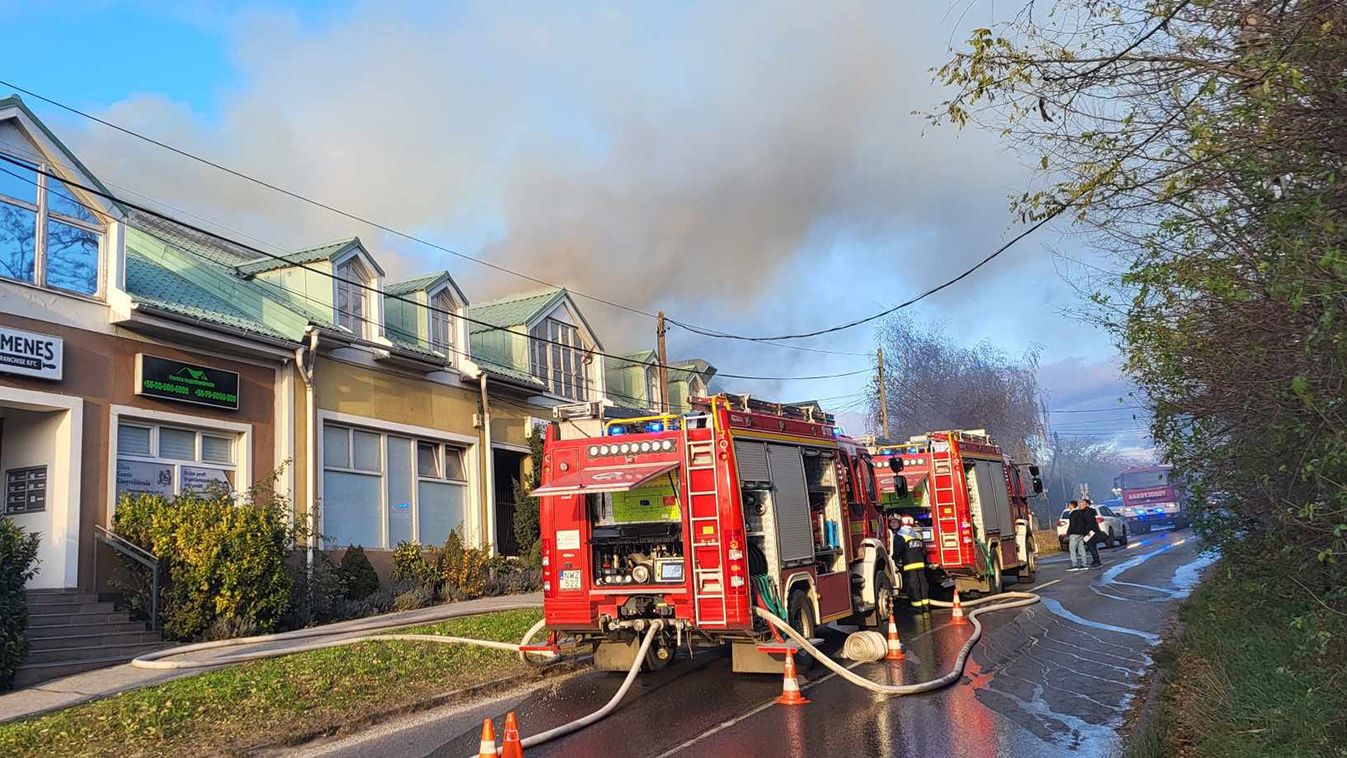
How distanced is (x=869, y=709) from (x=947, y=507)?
8805 mm

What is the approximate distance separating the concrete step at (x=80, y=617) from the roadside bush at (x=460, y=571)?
661cm

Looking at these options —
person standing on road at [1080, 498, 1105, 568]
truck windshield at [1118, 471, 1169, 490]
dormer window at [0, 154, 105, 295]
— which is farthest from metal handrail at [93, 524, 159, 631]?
truck windshield at [1118, 471, 1169, 490]

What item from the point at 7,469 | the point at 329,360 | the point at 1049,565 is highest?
the point at 329,360

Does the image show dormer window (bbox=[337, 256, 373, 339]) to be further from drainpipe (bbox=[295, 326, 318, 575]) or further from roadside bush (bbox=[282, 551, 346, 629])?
roadside bush (bbox=[282, 551, 346, 629])

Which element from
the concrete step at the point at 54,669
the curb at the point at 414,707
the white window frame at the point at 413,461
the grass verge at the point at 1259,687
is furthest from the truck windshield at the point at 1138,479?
the concrete step at the point at 54,669

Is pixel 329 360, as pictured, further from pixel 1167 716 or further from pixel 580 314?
pixel 1167 716

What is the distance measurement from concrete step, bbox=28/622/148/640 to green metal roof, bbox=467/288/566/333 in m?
13.3

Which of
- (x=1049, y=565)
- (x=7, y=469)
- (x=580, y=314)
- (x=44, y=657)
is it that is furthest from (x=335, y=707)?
(x=1049, y=565)

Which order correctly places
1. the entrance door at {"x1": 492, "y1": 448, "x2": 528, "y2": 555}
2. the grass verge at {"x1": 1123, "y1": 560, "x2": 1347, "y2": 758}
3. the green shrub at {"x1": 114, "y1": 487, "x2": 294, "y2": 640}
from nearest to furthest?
the grass verge at {"x1": 1123, "y1": 560, "x2": 1347, "y2": 758}, the green shrub at {"x1": 114, "y1": 487, "x2": 294, "y2": 640}, the entrance door at {"x1": 492, "y1": 448, "x2": 528, "y2": 555}

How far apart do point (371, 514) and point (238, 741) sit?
37.5 ft

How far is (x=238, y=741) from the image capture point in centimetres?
770

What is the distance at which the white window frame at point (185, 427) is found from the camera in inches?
538

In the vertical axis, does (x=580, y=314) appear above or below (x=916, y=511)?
above

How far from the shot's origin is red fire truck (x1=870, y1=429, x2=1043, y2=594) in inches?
639
